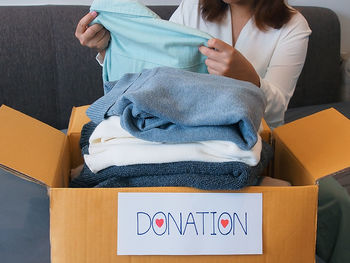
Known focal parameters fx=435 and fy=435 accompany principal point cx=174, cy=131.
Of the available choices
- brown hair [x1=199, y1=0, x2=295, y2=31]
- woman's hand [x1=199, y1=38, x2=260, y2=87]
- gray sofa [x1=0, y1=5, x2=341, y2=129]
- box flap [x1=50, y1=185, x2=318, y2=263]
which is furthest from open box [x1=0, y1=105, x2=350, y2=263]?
gray sofa [x1=0, y1=5, x2=341, y2=129]

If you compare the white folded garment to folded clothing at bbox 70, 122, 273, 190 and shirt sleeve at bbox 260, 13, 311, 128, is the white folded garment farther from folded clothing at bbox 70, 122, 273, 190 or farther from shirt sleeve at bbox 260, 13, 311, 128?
shirt sleeve at bbox 260, 13, 311, 128

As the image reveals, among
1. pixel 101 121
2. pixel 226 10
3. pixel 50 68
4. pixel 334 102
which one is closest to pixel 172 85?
pixel 101 121

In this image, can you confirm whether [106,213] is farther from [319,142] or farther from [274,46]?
[274,46]

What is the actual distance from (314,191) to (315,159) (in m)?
0.09

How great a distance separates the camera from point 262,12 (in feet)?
3.63

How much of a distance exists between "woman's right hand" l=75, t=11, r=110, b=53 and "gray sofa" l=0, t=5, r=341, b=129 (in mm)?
603

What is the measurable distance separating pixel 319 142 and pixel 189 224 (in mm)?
254

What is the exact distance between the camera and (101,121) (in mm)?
599

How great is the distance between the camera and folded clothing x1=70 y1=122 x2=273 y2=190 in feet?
1.61

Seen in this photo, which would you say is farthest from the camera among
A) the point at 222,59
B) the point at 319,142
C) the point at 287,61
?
the point at 287,61

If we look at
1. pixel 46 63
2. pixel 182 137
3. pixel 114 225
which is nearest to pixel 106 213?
pixel 114 225

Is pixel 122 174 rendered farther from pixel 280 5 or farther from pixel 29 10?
pixel 29 10

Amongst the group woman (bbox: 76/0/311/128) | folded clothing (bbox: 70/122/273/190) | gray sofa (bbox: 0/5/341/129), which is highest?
folded clothing (bbox: 70/122/273/190)

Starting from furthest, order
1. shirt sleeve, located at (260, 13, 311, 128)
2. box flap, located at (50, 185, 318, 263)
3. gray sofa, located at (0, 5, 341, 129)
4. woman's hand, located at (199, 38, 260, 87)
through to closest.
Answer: gray sofa, located at (0, 5, 341, 129)
shirt sleeve, located at (260, 13, 311, 128)
woman's hand, located at (199, 38, 260, 87)
box flap, located at (50, 185, 318, 263)
